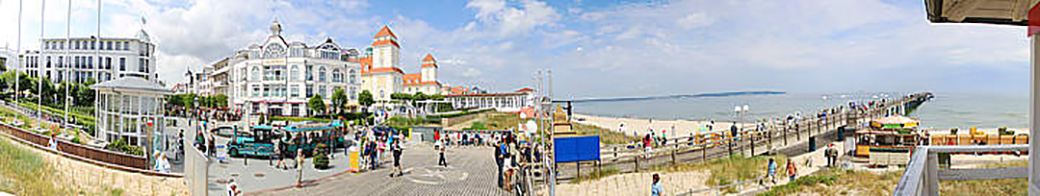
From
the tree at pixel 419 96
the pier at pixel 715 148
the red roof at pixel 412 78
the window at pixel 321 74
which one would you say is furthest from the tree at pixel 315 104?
the pier at pixel 715 148

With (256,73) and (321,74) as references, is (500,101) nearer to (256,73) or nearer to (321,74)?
(321,74)

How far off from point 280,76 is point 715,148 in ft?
23.3

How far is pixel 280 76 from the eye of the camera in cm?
512

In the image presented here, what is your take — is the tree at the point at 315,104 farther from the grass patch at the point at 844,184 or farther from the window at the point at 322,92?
the grass patch at the point at 844,184

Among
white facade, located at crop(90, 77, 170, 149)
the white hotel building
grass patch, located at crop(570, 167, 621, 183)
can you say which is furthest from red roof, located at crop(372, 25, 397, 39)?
grass patch, located at crop(570, 167, 621, 183)

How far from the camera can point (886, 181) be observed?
5.75 meters

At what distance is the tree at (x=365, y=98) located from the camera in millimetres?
5762

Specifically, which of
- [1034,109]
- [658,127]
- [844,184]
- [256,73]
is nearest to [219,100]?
[256,73]

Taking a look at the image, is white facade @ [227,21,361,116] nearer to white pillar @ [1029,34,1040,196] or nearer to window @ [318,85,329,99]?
window @ [318,85,329,99]

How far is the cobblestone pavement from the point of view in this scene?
4.56 meters

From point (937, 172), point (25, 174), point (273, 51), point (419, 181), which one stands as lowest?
point (419, 181)

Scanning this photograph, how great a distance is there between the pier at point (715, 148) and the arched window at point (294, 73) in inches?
131

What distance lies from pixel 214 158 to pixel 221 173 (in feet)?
0.82

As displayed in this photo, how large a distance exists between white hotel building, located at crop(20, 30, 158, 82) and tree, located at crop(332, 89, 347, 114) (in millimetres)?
1704
